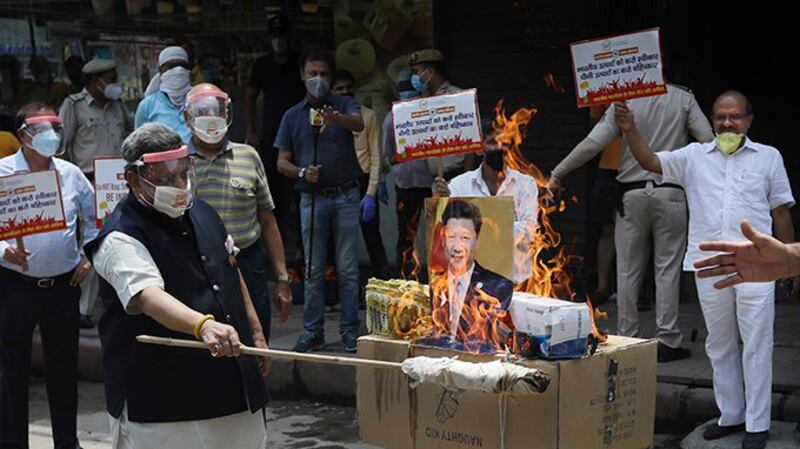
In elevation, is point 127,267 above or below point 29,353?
above

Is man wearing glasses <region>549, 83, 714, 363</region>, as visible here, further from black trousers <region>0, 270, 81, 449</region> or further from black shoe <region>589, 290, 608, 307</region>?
black trousers <region>0, 270, 81, 449</region>

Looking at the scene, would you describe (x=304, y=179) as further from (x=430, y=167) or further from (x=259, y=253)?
(x=259, y=253)

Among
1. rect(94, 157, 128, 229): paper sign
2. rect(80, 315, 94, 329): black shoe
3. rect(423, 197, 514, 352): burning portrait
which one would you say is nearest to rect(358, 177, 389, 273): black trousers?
rect(80, 315, 94, 329): black shoe

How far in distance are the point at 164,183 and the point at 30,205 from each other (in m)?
2.32

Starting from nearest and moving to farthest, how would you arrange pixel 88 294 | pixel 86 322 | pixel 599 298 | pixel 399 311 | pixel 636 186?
pixel 399 311 < pixel 636 186 < pixel 599 298 < pixel 86 322 < pixel 88 294

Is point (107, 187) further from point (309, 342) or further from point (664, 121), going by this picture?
point (664, 121)

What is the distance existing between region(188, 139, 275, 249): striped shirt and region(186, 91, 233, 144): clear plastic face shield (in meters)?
0.13

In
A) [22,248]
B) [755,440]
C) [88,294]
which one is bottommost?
[755,440]

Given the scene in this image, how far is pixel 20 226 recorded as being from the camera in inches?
254

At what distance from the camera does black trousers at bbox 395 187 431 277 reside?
9.06 meters

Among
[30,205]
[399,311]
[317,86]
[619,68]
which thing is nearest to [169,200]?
[399,311]

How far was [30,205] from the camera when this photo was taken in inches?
252

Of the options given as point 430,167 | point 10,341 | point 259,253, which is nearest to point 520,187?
point 259,253

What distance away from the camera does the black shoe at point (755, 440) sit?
6.08 metres
